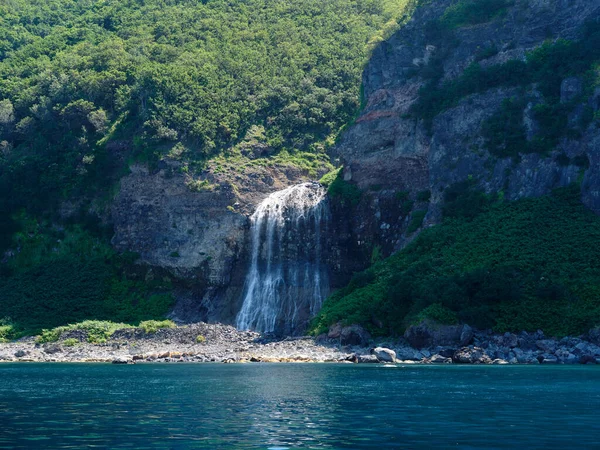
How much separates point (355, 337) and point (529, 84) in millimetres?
29355

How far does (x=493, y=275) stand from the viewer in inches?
2399

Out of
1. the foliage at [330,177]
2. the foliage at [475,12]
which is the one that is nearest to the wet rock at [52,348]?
the foliage at [330,177]

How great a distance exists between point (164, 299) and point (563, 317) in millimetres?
39018

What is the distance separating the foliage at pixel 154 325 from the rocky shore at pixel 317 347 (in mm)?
485

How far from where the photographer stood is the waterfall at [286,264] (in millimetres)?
76875

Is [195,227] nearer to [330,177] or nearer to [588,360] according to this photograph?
[330,177]

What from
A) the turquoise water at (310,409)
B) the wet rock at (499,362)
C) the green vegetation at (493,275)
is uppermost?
the green vegetation at (493,275)

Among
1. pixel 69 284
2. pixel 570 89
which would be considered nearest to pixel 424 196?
pixel 570 89

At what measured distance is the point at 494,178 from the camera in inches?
2940

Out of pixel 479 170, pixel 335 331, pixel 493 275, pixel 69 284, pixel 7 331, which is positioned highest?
pixel 479 170

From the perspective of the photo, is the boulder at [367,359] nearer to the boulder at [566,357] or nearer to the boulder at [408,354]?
the boulder at [408,354]

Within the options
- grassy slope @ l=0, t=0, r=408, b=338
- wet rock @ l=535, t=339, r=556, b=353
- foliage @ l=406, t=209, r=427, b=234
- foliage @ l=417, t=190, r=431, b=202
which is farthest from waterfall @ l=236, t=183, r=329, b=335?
wet rock @ l=535, t=339, r=556, b=353

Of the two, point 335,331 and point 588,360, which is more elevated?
point 335,331

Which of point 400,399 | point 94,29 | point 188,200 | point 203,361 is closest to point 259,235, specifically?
point 188,200
